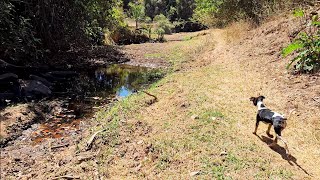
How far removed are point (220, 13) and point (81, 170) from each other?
22.0 metres

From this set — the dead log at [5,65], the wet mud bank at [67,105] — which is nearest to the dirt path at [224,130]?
the wet mud bank at [67,105]

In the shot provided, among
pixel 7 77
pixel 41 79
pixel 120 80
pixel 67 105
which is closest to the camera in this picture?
pixel 67 105

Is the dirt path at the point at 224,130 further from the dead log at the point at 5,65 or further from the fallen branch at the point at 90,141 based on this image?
the dead log at the point at 5,65

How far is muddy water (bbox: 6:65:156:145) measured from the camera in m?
8.70

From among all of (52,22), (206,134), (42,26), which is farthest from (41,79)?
(206,134)

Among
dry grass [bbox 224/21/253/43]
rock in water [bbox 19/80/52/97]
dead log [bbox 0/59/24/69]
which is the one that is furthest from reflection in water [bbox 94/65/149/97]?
dry grass [bbox 224/21/253/43]

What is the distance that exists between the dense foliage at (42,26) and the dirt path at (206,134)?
5.55 metres

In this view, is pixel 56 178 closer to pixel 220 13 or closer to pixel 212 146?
pixel 212 146

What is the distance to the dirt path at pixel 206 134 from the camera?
18.3 feet

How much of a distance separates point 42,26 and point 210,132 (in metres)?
11.0

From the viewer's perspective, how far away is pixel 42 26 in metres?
14.9

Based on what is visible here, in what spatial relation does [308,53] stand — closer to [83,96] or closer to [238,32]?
[83,96]

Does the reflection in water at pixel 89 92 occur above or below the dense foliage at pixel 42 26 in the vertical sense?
below

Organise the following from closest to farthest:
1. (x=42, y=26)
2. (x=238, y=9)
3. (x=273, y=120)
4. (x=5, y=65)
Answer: (x=273, y=120) → (x=5, y=65) → (x=42, y=26) → (x=238, y=9)
